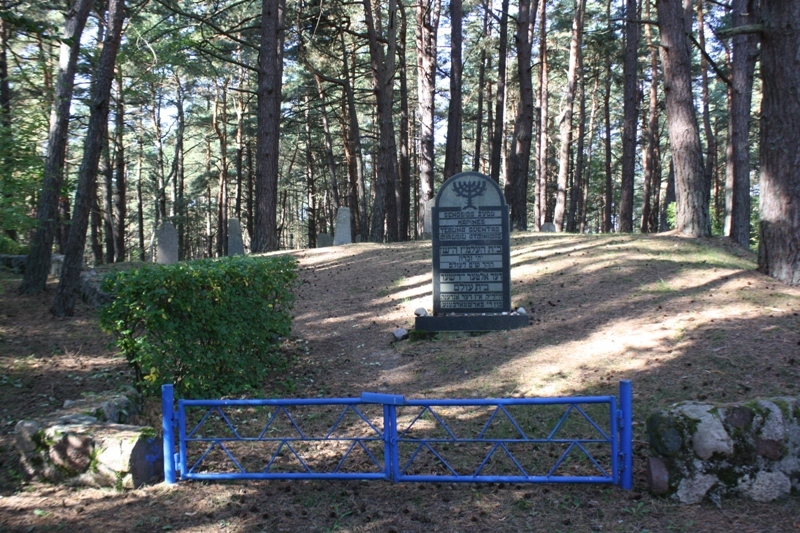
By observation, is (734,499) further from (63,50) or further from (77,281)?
(63,50)

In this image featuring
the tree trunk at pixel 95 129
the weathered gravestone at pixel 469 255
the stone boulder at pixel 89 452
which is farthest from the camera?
the tree trunk at pixel 95 129

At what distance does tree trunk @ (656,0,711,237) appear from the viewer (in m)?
12.3

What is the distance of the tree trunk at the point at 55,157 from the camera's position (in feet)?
36.2

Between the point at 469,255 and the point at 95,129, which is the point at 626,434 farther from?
the point at 95,129

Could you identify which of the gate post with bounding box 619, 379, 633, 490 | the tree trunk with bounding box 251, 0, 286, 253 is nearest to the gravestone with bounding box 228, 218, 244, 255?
the tree trunk with bounding box 251, 0, 286, 253

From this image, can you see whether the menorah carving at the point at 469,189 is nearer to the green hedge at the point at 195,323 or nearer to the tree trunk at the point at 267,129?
the green hedge at the point at 195,323

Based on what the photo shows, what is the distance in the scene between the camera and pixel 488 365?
308 inches

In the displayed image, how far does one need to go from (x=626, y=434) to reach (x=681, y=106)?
10.0 m

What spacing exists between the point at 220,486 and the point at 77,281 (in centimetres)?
741

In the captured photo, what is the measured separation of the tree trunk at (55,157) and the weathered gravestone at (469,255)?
713cm

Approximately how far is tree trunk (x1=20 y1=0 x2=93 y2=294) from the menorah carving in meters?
7.30

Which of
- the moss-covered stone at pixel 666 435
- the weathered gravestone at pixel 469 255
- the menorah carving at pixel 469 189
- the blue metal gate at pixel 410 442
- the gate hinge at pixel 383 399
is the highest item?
the menorah carving at pixel 469 189

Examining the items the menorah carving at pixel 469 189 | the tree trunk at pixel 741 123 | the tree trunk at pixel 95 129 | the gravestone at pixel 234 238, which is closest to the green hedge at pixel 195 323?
the menorah carving at pixel 469 189


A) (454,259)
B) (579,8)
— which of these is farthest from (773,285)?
(579,8)
